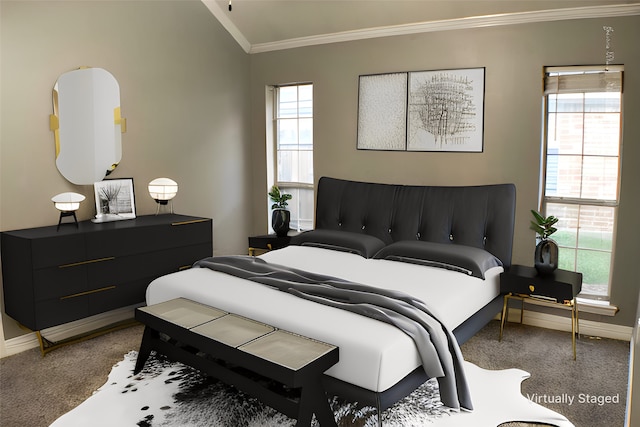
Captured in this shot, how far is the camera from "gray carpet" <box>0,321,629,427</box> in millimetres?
2816

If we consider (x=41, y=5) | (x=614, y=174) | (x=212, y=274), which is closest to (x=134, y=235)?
(x=212, y=274)

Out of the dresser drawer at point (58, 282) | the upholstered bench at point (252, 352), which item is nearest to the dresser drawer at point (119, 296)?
the dresser drawer at point (58, 282)

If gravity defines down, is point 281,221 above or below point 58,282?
above

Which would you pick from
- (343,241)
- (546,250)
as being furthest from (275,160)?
(546,250)

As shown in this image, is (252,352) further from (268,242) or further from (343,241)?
(268,242)

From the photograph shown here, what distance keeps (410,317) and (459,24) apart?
264 centimetres

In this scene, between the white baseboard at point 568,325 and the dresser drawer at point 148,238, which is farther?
the white baseboard at point 568,325

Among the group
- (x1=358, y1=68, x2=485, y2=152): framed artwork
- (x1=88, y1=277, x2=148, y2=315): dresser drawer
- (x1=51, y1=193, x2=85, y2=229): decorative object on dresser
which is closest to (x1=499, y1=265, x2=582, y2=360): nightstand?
(x1=358, y1=68, x2=485, y2=152): framed artwork

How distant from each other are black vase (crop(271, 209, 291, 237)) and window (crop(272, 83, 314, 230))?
1.50ft

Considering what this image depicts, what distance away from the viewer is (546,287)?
11.6 feet

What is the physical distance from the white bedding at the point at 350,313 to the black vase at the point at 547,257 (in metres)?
0.30

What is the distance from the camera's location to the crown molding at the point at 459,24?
3.64m

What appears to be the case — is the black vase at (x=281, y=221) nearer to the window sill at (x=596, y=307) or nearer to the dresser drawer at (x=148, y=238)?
the dresser drawer at (x=148, y=238)

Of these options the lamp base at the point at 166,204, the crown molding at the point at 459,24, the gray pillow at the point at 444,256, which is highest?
the crown molding at the point at 459,24
